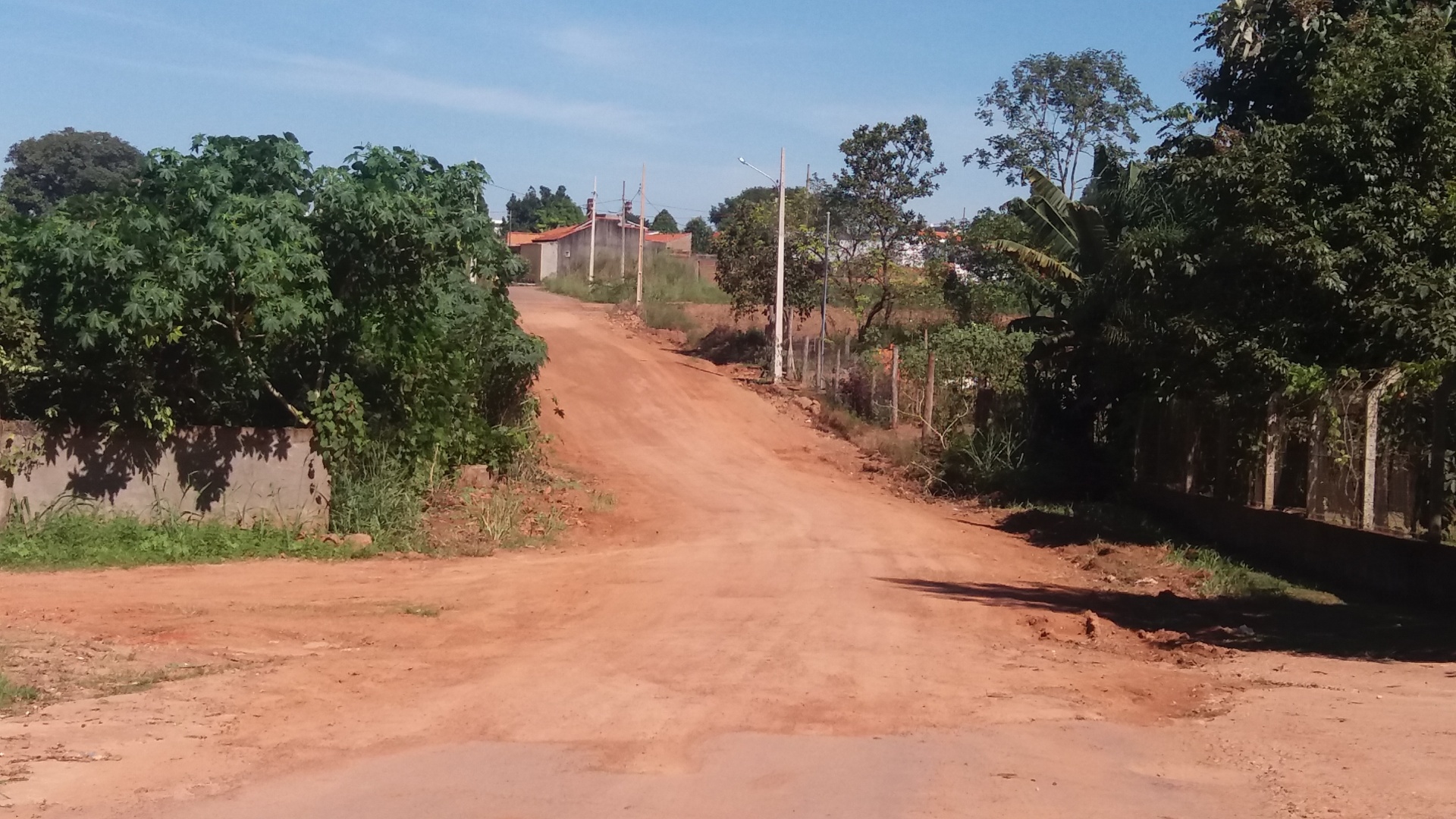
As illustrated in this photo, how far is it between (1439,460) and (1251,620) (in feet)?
8.40

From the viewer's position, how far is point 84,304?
14.2 m

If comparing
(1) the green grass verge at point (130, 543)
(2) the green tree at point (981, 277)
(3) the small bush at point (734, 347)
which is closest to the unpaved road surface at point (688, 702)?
(1) the green grass verge at point (130, 543)

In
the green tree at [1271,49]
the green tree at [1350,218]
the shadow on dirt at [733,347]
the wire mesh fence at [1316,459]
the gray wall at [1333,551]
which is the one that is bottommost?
the gray wall at [1333,551]

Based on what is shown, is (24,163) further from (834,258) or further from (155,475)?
(155,475)

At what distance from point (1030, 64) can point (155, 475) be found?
3817cm

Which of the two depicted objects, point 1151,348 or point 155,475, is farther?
point 1151,348

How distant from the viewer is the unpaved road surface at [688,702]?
6.39 m

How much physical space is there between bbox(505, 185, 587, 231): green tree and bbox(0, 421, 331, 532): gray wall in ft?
212

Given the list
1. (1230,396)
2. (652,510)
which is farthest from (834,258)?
(1230,396)

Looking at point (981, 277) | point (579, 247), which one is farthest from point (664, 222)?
point (981, 277)

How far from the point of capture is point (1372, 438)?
14305 millimetres

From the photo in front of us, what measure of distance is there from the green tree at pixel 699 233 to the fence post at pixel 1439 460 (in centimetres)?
7896

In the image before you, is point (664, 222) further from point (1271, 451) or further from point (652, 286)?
point (1271, 451)

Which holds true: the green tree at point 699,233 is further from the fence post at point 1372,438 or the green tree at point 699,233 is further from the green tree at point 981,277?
the fence post at point 1372,438
